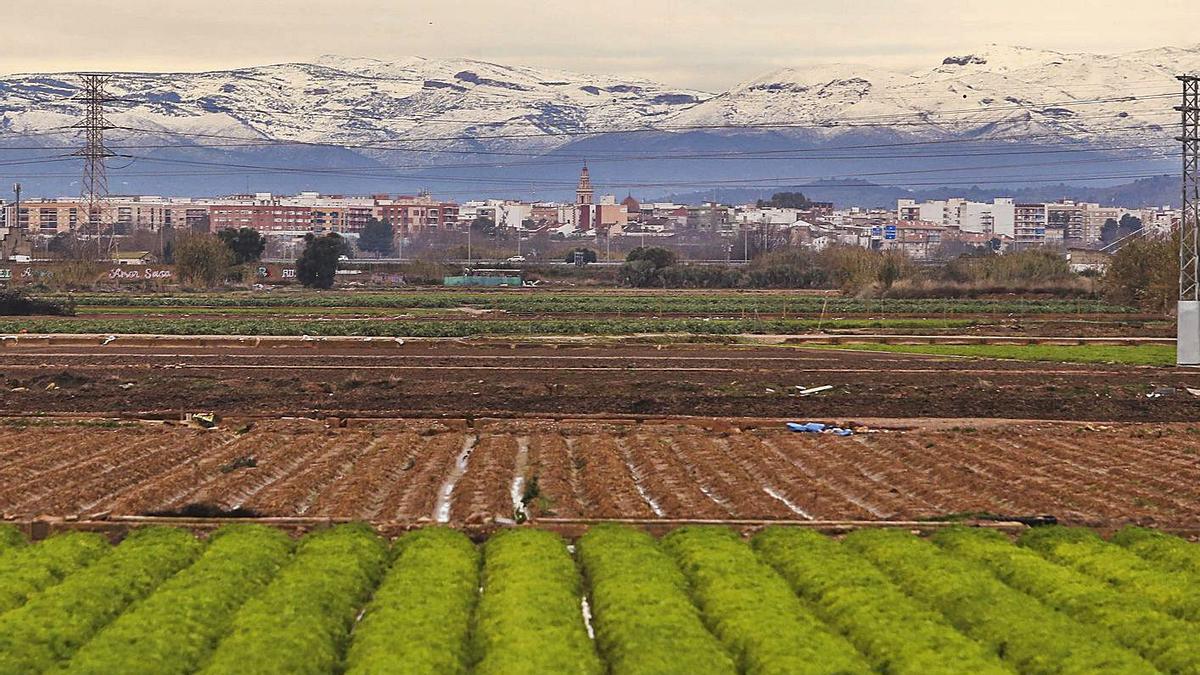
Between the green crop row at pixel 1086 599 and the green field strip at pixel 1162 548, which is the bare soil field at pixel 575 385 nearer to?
the green field strip at pixel 1162 548

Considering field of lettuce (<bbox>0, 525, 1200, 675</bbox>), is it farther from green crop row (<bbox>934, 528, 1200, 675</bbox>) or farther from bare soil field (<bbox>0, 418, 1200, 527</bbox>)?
bare soil field (<bbox>0, 418, 1200, 527</bbox>)

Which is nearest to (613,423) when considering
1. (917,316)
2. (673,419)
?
(673,419)

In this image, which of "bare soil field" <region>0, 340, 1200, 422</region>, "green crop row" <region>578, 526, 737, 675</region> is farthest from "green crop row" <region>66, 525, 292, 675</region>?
"bare soil field" <region>0, 340, 1200, 422</region>

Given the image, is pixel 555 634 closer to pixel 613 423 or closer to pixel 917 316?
pixel 613 423

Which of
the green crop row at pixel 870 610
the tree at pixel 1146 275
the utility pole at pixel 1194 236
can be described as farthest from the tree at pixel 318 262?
the green crop row at pixel 870 610

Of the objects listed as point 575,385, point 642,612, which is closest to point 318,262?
point 575,385

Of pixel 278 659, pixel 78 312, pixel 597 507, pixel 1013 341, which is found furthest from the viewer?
pixel 78 312
